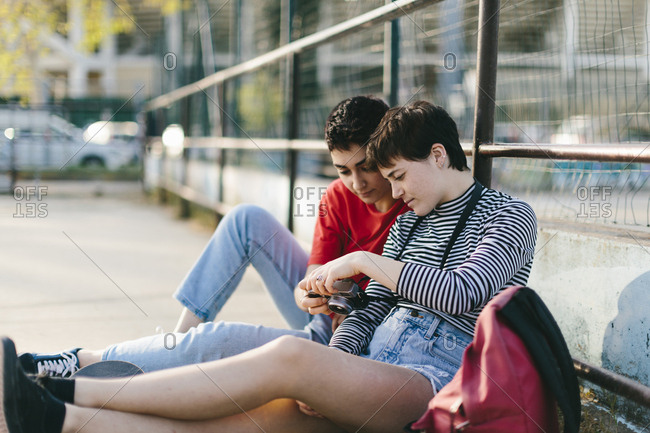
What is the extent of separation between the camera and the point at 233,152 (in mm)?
8258

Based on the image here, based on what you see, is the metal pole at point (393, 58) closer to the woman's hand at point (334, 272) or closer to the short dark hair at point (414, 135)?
the short dark hair at point (414, 135)

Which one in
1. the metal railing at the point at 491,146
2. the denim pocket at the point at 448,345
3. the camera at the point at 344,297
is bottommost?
the denim pocket at the point at 448,345

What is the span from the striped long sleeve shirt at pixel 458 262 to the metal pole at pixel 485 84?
37cm

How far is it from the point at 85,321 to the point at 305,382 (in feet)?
→ 6.83

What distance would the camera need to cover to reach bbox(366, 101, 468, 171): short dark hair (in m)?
1.91

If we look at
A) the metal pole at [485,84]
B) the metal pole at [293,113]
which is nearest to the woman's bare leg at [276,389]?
the metal pole at [485,84]

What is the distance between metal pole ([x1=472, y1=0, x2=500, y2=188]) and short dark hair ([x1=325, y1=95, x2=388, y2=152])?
319 mm

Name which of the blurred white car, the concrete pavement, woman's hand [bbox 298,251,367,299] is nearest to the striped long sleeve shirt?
woman's hand [bbox 298,251,367,299]

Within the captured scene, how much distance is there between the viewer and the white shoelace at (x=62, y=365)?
6.81 feet

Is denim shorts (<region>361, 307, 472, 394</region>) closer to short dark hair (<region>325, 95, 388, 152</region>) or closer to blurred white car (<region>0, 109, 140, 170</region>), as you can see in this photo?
short dark hair (<region>325, 95, 388, 152</region>)

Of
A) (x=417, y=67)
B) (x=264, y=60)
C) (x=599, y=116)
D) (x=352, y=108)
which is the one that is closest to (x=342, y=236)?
(x=352, y=108)

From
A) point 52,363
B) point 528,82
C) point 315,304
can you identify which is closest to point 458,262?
point 315,304

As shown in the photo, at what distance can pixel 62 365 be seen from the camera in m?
2.13

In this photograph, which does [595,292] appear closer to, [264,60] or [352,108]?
[352,108]
